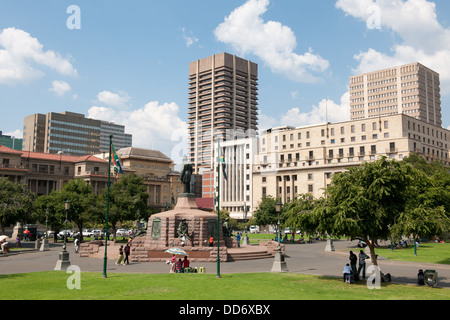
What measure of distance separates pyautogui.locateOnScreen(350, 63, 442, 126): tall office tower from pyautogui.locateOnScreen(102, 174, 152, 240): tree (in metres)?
128

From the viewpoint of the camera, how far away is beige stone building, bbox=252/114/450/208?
91.5 m

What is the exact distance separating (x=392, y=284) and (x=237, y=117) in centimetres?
17276

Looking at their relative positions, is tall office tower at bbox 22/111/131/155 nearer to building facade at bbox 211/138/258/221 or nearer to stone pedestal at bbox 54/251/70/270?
building facade at bbox 211/138/258/221

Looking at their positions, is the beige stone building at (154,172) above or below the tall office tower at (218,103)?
below

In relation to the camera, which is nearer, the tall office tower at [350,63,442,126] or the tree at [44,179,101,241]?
the tree at [44,179,101,241]

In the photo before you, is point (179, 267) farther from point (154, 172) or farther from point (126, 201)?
point (154, 172)

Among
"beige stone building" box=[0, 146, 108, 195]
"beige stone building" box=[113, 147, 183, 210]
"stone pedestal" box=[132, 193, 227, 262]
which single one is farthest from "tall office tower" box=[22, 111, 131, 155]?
"stone pedestal" box=[132, 193, 227, 262]

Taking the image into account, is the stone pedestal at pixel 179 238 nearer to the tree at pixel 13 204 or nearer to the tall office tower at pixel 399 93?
the tree at pixel 13 204

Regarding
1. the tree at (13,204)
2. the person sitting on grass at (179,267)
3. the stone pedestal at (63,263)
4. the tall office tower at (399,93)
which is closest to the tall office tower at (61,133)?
the tree at (13,204)

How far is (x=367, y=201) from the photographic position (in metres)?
20.8

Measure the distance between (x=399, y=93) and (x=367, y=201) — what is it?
16032 cm

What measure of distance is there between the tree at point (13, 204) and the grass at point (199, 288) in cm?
3101

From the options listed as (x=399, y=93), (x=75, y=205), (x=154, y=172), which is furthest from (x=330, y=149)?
(x=399, y=93)

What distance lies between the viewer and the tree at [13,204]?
166 ft
